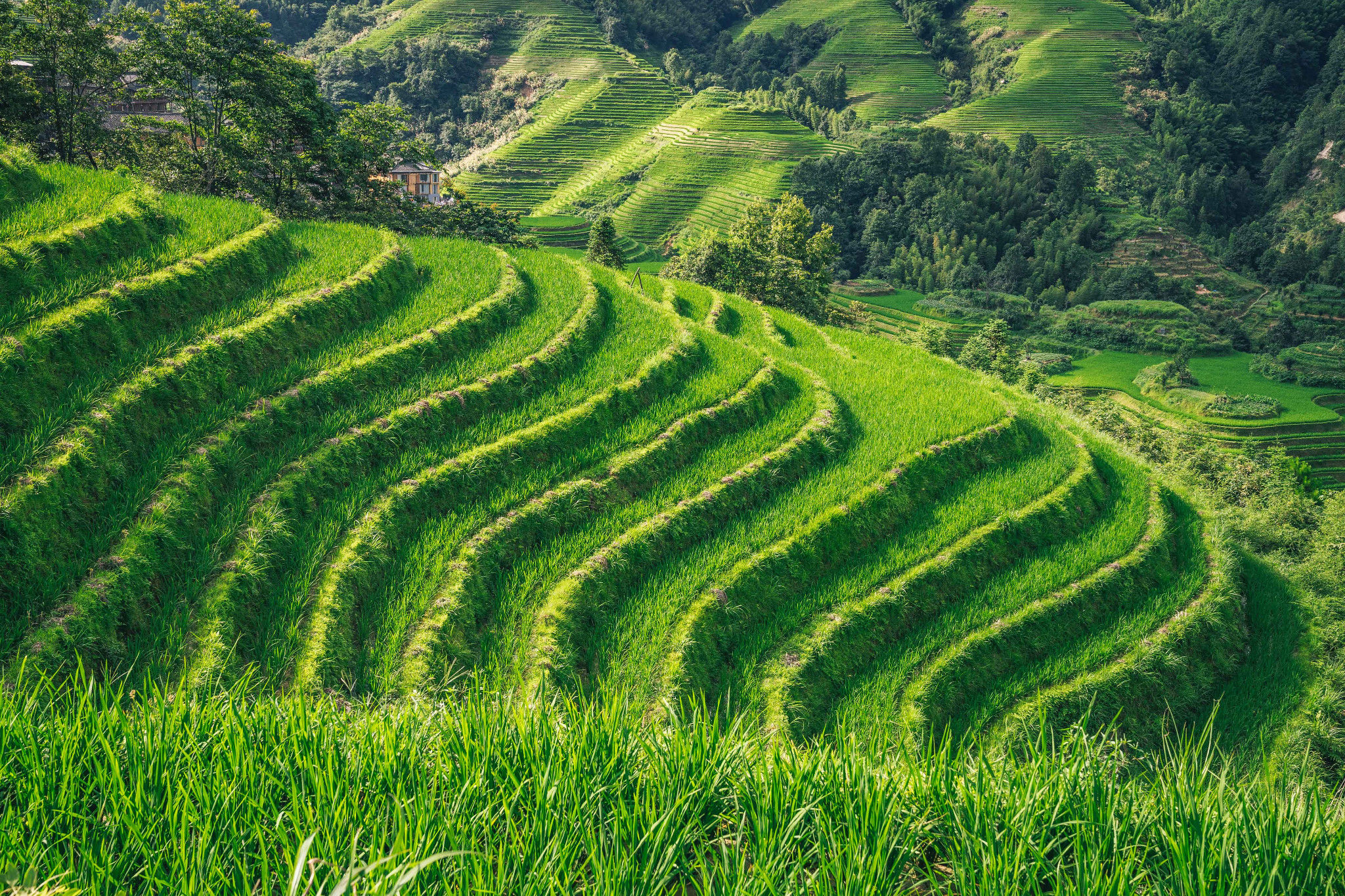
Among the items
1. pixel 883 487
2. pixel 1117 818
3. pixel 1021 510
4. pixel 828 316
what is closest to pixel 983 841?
pixel 1117 818

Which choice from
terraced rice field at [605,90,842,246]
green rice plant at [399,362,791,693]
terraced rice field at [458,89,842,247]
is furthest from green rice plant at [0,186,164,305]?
terraced rice field at [458,89,842,247]

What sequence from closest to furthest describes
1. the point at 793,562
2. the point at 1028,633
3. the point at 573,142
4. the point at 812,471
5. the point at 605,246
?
1. the point at 793,562
2. the point at 1028,633
3. the point at 812,471
4. the point at 605,246
5. the point at 573,142

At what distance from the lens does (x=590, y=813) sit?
2768mm

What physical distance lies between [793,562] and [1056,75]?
163446mm

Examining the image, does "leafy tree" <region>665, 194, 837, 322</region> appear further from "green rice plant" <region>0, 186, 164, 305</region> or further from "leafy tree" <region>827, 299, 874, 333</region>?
"green rice plant" <region>0, 186, 164, 305</region>

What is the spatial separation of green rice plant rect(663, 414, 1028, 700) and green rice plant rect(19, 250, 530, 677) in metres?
6.35

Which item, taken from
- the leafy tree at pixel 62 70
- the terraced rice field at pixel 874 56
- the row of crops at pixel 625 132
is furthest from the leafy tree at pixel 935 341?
the terraced rice field at pixel 874 56

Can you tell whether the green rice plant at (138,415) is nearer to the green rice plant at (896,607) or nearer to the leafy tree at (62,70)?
the green rice plant at (896,607)

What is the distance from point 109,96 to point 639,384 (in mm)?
22027

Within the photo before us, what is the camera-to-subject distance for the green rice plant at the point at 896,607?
10648 millimetres

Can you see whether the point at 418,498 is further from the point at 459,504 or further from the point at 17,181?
the point at 17,181

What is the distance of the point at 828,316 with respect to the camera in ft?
153

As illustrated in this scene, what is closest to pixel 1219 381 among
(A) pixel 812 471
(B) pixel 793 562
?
(A) pixel 812 471

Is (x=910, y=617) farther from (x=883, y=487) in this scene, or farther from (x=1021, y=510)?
(x=1021, y=510)
